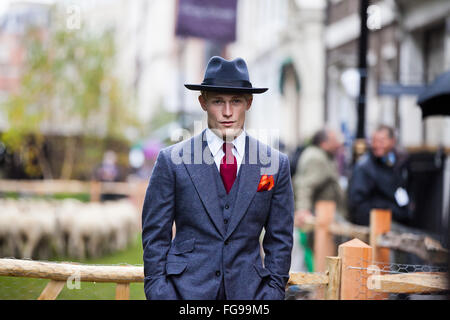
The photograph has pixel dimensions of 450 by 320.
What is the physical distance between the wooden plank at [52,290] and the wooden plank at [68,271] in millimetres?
39

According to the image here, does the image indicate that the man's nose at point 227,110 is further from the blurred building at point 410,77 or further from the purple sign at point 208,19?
the purple sign at point 208,19

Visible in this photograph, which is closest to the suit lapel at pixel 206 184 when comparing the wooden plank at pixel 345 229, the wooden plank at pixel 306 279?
the wooden plank at pixel 306 279

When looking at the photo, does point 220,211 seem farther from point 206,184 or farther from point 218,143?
point 218,143

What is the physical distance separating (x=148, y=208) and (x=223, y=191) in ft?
1.20

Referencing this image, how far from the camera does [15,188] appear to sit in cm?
1812

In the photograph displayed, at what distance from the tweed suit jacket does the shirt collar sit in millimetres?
35

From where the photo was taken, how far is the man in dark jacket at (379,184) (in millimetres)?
5719

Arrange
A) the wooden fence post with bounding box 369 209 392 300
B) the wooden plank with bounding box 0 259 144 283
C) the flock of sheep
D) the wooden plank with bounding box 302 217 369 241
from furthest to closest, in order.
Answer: the flock of sheep < the wooden plank with bounding box 302 217 369 241 < the wooden fence post with bounding box 369 209 392 300 < the wooden plank with bounding box 0 259 144 283

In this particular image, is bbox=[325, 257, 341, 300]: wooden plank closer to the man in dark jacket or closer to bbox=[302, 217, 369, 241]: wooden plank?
bbox=[302, 217, 369, 241]: wooden plank

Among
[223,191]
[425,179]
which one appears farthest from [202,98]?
[425,179]

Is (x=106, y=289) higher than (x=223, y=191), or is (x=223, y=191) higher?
(x=223, y=191)

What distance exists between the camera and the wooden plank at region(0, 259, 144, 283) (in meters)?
3.55

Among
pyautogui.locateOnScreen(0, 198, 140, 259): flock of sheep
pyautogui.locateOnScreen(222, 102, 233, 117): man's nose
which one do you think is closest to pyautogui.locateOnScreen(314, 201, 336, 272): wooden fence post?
pyautogui.locateOnScreen(222, 102, 233, 117): man's nose
